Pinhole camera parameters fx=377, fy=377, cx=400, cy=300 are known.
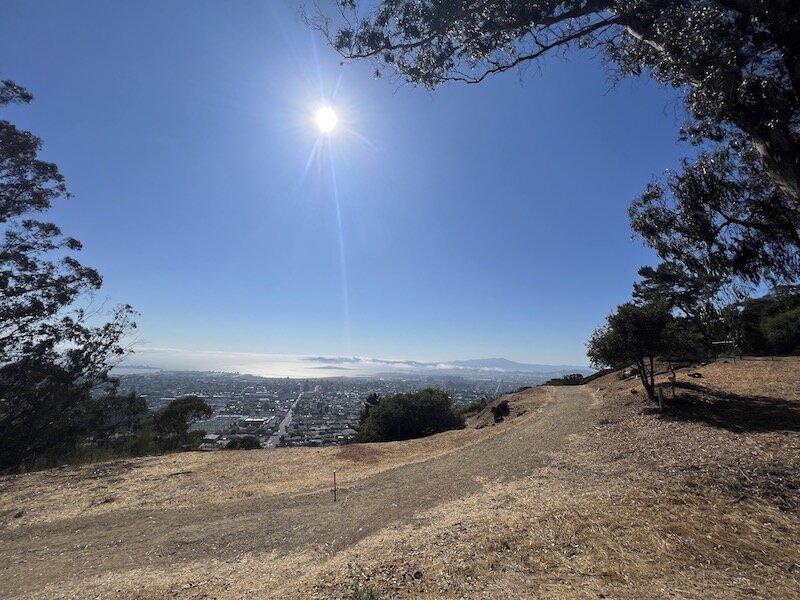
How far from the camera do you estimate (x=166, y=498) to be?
31.6 feet

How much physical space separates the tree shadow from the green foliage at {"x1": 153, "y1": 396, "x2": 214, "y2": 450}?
77.3 feet

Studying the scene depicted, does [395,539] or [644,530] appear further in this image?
[395,539]

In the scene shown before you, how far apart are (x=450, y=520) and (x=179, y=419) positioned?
20.7 metres

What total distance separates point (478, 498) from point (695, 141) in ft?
29.3

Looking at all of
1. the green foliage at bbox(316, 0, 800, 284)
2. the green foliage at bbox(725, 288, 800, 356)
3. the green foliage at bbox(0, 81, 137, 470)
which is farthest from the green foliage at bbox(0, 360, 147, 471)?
the green foliage at bbox(725, 288, 800, 356)

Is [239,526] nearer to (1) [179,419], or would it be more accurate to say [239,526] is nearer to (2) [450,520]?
(2) [450,520]

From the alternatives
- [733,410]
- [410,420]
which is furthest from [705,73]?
[410,420]

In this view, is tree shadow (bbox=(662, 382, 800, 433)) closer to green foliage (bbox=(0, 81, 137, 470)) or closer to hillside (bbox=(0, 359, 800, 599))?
hillside (bbox=(0, 359, 800, 599))

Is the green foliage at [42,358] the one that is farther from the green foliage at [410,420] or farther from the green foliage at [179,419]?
the green foliage at [410,420]

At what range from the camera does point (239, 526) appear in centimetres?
776

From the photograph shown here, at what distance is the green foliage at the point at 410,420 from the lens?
74.6 ft

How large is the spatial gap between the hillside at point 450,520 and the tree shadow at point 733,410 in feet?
0.33

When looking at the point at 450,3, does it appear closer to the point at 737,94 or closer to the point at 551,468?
the point at 737,94

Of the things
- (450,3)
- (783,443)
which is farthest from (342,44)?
(783,443)
